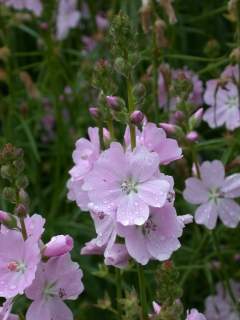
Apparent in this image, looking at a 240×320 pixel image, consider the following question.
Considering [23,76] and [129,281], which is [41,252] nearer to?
[129,281]

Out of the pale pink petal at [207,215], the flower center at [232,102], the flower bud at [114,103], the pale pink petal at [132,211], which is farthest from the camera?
the flower center at [232,102]

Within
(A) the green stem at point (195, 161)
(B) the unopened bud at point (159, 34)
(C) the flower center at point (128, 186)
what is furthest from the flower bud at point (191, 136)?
(C) the flower center at point (128, 186)

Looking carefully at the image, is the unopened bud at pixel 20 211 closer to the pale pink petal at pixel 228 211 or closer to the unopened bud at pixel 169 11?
the pale pink petal at pixel 228 211

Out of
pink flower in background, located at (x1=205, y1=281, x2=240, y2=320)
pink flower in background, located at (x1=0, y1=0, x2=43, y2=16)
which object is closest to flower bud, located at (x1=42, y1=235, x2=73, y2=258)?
pink flower in background, located at (x1=205, y1=281, x2=240, y2=320)

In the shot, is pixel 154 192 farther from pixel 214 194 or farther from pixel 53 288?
pixel 214 194

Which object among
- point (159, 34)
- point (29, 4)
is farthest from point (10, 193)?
point (29, 4)

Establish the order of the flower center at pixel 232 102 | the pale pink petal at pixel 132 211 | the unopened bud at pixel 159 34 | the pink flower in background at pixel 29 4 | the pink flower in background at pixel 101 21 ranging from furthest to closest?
the pink flower in background at pixel 101 21, the pink flower in background at pixel 29 4, the flower center at pixel 232 102, the unopened bud at pixel 159 34, the pale pink petal at pixel 132 211

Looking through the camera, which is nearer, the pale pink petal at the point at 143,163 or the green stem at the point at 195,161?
the pale pink petal at the point at 143,163

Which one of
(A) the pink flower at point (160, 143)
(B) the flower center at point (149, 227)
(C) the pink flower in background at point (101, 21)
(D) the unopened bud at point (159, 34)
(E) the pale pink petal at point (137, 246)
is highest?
(D) the unopened bud at point (159, 34)
